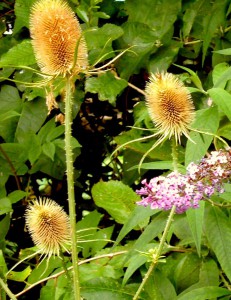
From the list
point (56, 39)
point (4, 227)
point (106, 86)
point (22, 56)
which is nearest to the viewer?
point (56, 39)

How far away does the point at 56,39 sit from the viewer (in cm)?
104

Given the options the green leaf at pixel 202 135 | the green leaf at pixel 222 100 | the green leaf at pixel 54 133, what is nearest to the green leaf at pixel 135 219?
the green leaf at pixel 202 135

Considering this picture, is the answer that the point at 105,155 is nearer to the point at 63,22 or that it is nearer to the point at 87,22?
the point at 87,22

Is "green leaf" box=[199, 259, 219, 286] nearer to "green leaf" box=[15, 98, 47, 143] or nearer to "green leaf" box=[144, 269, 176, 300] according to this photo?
"green leaf" box=[144, 269, 176, 300]

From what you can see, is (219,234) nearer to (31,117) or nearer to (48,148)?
(48,148)

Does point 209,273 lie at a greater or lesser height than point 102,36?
lesser

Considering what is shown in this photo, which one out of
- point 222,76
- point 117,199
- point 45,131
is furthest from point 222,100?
point 45,131

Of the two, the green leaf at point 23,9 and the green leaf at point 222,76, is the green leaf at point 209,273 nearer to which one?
the green leaf at point 222,76

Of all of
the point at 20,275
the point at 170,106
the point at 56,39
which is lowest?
the point at 20,275

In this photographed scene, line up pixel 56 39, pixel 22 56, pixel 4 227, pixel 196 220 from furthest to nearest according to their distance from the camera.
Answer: pixel 4 227
pixel 22 56
pixel 196 220
pixel 56 39

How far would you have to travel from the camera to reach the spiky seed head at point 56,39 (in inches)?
40.6

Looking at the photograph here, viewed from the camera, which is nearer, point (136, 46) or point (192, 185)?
point (192, 185)

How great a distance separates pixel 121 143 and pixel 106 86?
15 cm

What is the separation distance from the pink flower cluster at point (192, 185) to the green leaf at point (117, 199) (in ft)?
1.91
